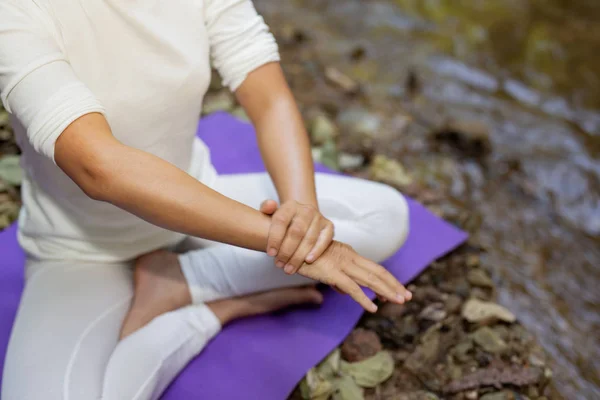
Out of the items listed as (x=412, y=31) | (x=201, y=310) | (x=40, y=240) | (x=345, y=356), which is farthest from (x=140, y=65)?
(x=412, y=31)

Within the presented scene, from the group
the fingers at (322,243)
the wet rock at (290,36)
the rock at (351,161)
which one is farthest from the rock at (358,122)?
the fingers at (322,243)

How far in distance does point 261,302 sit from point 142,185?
20.5 inches

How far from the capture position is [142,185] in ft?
2.68

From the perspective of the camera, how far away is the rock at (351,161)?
188 centimetres

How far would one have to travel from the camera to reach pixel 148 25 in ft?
3.08

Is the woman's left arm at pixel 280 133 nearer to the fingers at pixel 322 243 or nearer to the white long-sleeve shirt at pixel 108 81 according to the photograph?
the white long-sleeve shirt at pixel 108 81

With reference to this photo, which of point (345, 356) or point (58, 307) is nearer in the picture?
point (58, 307)

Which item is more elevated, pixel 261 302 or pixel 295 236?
pixel 295 236

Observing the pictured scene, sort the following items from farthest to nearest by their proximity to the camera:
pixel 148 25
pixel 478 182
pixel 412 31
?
pixel 412 31 → pixel 478 182 → pixel 148 25

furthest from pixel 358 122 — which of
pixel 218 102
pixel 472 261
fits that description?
pixel 472 261

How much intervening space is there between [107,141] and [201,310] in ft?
1.66

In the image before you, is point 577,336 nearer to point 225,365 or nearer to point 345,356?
point 345,356

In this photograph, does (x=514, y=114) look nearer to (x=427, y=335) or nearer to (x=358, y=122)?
(x=358, y=122)

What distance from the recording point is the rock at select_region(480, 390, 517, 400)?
1223mm
